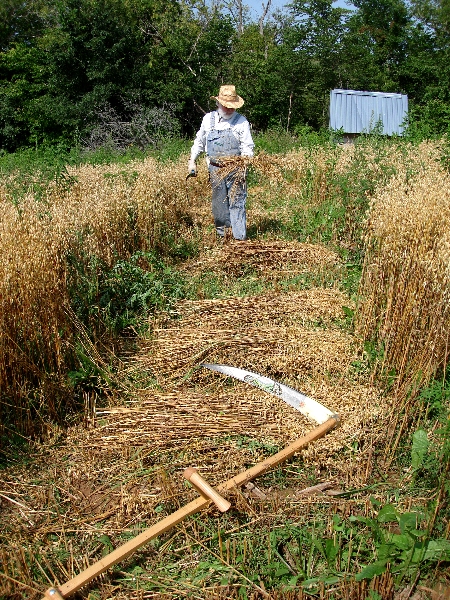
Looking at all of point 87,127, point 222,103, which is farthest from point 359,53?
point 222,103

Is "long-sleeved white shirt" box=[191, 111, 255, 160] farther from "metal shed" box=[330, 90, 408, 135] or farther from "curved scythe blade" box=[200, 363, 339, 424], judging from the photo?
"metal shed" box=[330, 90, 408, 135]

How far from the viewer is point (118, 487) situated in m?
2.96

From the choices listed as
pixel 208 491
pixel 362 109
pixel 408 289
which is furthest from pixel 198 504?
pixel 362 109

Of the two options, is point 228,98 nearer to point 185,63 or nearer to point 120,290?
point 120,290

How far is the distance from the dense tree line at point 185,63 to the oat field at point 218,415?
10.7 meters

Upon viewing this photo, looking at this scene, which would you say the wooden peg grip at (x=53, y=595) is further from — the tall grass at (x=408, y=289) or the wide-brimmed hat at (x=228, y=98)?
the wide-brimmed hat at (x=228, y=98)

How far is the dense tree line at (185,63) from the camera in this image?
1956 cm

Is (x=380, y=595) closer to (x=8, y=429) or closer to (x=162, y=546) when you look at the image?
(x=162, y=546)

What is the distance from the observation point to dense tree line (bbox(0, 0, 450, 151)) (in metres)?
19.6

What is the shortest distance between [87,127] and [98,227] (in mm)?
15038

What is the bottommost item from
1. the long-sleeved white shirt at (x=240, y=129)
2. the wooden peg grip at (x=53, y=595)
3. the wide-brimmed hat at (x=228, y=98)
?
the wooden peg grip at (x=53, y=595)

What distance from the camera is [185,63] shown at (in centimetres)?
2211

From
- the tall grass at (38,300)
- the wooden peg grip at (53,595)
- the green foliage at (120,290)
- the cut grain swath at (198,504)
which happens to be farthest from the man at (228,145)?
the wooden peg grip at (53,595)

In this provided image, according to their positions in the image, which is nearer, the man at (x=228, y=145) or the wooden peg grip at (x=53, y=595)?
the wooden peg grip at (x=53, y=595)
